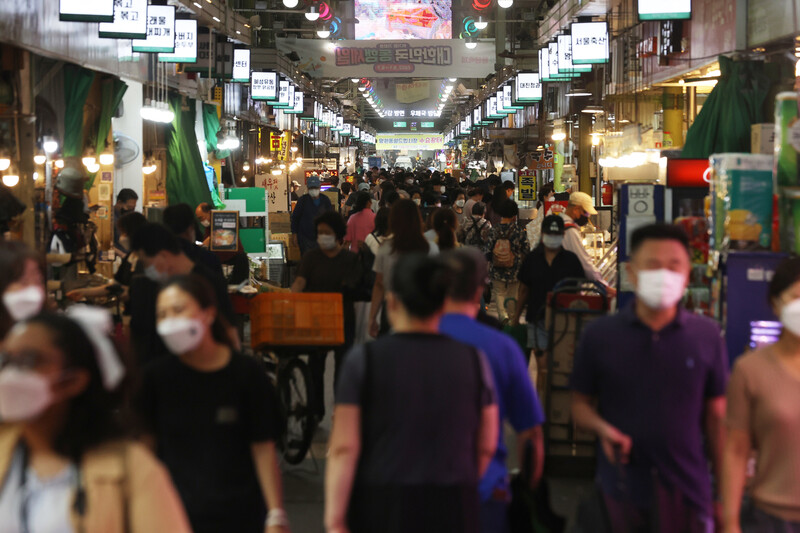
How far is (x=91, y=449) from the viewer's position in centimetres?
256

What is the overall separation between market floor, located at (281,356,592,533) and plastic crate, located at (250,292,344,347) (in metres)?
0.82

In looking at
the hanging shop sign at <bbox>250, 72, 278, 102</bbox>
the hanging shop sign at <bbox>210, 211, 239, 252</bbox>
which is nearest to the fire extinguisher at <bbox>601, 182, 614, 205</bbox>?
the hanging shop sign at <bbox>210, 211, 239, 252</bbox>

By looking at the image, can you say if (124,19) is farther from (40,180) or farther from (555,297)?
(555,297)

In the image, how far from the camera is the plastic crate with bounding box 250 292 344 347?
7.44 metres

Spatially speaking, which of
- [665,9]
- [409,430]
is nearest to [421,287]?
[409,430]

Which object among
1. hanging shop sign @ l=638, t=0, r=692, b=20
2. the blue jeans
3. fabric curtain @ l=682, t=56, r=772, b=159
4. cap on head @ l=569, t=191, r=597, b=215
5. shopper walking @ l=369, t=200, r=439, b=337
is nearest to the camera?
the blue jeans

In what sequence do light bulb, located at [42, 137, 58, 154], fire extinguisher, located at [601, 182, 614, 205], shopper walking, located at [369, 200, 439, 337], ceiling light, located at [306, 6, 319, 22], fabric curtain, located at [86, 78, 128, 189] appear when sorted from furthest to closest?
ceiling light, located at [306, 6, 319, 22] < fire extinguisher, located at [601, 182, 614, 205] < fabric curtain, located at [86, 78, 128, 189] < light bulb, located at [42, 137, 58, 154] < shopper walking, located at [369, 200, 439, 337]

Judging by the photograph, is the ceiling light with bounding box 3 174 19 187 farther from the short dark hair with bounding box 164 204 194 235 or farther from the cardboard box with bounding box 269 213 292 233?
the cardboard box with bounding box 269 213 292 233

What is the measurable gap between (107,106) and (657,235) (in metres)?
12.6

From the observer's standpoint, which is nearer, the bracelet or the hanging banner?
the bracelet

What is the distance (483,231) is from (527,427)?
954 cm

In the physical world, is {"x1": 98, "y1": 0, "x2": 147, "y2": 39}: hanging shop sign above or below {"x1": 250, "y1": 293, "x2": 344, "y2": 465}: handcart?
above

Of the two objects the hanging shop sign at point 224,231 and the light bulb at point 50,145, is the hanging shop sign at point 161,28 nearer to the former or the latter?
the light bulb at point 50,145

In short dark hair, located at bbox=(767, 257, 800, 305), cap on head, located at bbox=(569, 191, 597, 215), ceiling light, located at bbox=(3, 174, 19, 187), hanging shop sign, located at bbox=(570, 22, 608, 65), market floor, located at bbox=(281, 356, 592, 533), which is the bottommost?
market floor, located at bbox=(281, 356, 592, 533)
